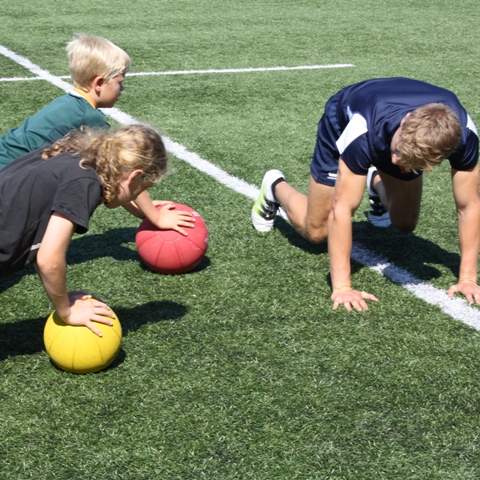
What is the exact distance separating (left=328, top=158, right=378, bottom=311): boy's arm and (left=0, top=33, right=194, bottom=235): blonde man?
931 millimetres

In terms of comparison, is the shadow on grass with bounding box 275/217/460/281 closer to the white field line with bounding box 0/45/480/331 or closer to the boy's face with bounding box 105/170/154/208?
the white field line with bounding box 0/45/480/331

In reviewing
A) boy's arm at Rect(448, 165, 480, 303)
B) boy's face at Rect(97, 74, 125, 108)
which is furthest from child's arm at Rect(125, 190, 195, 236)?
boy's arm at Rect(448, 165, 480, 303)

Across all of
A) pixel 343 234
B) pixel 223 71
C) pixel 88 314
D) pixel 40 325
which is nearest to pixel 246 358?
pixel 88 314

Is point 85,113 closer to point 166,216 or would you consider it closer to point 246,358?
point 166,216

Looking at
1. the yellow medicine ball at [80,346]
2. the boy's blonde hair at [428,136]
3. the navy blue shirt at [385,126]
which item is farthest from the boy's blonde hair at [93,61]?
the boy's blonde hair at [428,136]

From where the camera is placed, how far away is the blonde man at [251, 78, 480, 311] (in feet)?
13.7

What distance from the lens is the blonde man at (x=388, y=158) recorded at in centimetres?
417

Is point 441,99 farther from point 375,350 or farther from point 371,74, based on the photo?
point 371,74

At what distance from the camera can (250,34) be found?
1244cm

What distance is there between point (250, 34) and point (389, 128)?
846 cm

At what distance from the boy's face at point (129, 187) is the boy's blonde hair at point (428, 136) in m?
1.38

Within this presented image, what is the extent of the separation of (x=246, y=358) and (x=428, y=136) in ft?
4.92

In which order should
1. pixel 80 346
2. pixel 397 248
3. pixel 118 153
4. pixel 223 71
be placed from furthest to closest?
pixel 223 71 < pixel 397 248 < pixel 80 346 < pixel 118 153

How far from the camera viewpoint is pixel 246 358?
417 centimetres
